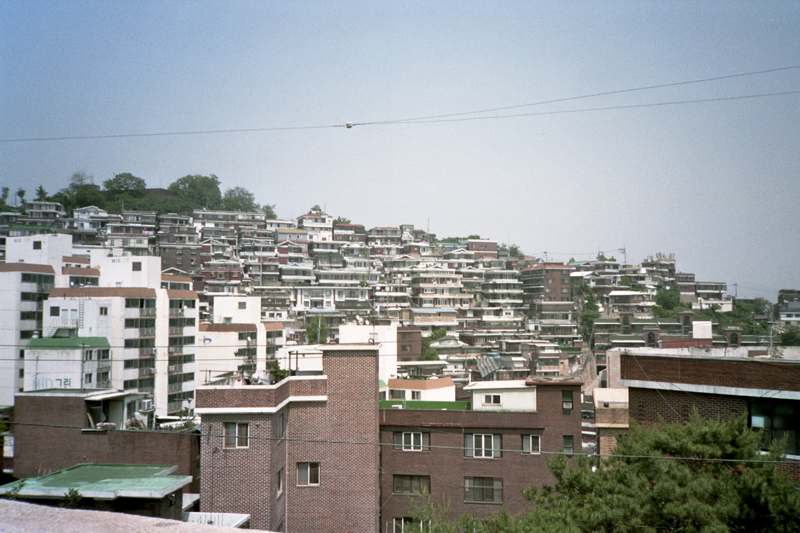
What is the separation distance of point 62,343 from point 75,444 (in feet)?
37.3

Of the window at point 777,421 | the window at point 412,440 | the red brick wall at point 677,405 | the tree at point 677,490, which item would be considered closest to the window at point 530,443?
the window at point 412,440

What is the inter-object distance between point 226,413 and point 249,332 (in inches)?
749

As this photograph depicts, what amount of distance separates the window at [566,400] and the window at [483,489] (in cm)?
168

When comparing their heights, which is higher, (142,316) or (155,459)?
(142,316)

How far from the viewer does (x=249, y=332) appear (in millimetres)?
26312

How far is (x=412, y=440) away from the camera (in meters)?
11.0

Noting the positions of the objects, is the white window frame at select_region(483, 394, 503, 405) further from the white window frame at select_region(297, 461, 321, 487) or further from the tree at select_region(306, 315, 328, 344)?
the tree at select_region(306, 315, 328, 344)

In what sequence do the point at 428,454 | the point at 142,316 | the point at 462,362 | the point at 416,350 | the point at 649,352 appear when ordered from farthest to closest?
the point at 462,362 → the point at 416,350 → the point at 142,316 → the point at 428,454 → the point at 649,352

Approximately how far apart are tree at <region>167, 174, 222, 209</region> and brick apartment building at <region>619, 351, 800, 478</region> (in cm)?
5985

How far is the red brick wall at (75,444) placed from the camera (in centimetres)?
834

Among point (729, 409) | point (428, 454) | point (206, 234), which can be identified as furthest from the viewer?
point (206, 234)

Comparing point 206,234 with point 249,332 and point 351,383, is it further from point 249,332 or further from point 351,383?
point 351,383

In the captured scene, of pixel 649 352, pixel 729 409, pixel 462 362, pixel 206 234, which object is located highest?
pixel 206 234

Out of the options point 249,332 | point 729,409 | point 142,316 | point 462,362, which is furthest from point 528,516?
point 462,362
